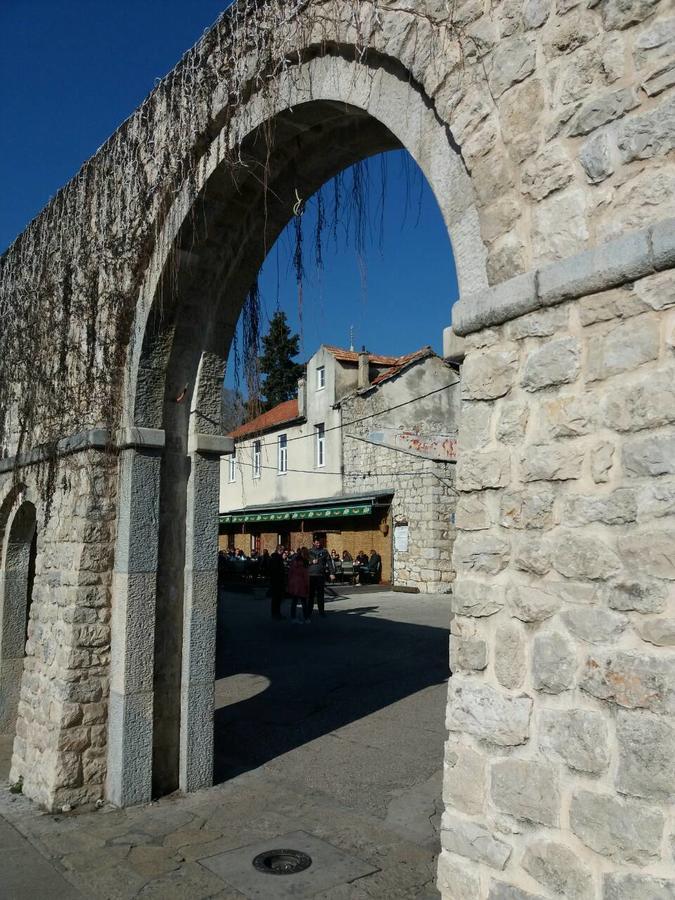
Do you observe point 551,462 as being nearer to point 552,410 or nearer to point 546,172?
point 552,410

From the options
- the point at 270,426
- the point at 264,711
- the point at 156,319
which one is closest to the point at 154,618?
the point at 156,319

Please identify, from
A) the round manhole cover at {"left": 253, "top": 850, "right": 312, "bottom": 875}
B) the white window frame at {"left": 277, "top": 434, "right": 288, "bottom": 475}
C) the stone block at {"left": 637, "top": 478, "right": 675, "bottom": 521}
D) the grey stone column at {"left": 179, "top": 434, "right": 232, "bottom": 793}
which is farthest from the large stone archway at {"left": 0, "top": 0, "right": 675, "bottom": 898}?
the white window frame at {"left": 277, "top": 434, "right": 288, "bottom": 475}

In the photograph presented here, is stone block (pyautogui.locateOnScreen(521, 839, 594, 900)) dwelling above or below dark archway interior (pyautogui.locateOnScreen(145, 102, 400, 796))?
below

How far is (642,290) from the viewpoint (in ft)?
7.57

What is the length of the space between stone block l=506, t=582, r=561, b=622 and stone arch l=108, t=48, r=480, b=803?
3.09 metres

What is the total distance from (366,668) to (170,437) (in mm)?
5230

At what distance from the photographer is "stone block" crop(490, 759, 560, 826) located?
7.81ft

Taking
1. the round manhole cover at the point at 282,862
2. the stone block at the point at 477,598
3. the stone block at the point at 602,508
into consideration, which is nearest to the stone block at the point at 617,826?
the stone block at the point at 477,598

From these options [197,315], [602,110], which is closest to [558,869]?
[602,110]

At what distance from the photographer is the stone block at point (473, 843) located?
8.13 ft

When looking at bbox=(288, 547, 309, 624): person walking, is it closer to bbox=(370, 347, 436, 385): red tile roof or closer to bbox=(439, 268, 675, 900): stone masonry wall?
bbox=(370, 347, 436, 385): red tile roof

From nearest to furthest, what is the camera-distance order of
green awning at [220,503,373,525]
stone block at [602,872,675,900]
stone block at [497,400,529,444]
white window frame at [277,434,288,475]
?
stone block at [602,872,675,900]
stone block at [497,400,529,444]
green awning at [220,503,373,525]
white window frame at [277,434,288,475]

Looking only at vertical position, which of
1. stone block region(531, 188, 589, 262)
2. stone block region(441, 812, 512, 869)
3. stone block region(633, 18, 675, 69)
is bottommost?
stone block region(441, 812, 512, 869)

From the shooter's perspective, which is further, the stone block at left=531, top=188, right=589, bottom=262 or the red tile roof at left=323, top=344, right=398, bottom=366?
the red tile roof at left=323, top=344, right=398, bottom=366
